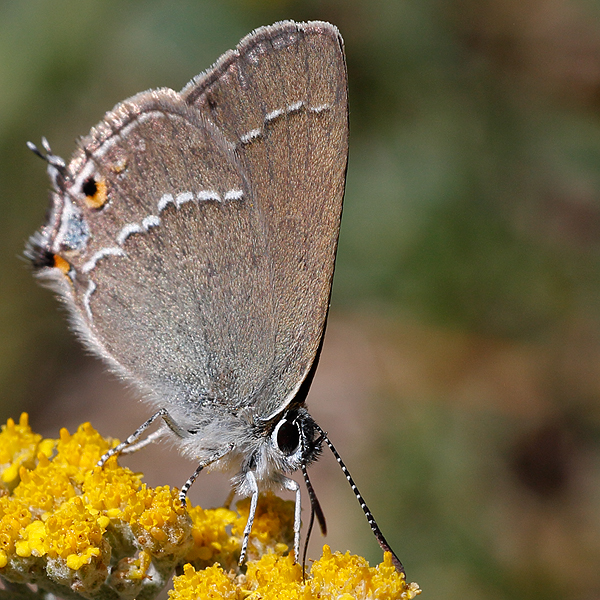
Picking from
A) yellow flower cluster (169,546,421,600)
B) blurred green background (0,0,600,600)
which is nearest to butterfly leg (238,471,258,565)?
yellow flower cluster (169,546,421,600)

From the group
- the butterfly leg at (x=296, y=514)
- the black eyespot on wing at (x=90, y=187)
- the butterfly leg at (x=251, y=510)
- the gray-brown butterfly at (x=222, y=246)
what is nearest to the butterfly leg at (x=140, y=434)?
the gray-brown butterfly at (x=222, y=246)

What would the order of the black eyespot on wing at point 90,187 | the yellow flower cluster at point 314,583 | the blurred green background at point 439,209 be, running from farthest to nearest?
the blurred green background at point 439,209, the black eyespot on wing at point 90,187, the yellow flower cluster at point 314,583

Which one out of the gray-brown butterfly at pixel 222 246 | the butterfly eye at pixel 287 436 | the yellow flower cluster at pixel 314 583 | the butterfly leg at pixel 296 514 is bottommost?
the yellow flower cluster at pixel 314 583

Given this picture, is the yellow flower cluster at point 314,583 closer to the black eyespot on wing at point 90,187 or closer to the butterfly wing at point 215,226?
the butterfly wing at point 215,226

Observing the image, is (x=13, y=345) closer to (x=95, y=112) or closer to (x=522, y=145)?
(x=95, y=112)

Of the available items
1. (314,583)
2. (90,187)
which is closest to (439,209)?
(90,187)

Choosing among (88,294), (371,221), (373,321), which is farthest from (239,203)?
(373,321)
